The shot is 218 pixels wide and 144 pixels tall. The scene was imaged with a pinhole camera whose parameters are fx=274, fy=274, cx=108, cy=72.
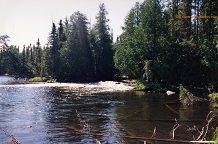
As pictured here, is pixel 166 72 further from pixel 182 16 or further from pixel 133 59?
pixel 182 16

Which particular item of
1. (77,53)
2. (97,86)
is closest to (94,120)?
(97,86)

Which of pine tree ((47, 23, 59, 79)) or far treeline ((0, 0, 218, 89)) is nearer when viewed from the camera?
far treeline ((0, 0, 218, 89))

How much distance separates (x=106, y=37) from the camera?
257 feet

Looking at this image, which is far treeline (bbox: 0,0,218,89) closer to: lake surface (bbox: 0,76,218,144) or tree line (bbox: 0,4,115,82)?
tree line (bbox: 0,4,115,82)

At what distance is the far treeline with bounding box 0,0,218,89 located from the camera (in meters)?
48.0

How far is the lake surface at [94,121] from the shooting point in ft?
55.4

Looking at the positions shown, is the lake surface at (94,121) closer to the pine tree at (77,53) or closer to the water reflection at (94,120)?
the water reflection at (94,120)

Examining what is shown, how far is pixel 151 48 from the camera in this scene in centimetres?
5194

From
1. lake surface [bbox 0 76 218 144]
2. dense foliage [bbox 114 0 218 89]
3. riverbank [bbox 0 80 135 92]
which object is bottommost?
lake surface [bbox 0 76 218 144]

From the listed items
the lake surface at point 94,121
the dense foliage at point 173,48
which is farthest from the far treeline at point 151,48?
the lake surface at point 94,121

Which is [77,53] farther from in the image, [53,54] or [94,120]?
[94,120]

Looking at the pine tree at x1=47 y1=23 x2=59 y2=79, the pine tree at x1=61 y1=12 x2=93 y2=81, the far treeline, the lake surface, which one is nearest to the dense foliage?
the far treeline

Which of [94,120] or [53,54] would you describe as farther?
[53,54]

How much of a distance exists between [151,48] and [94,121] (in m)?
32.7
